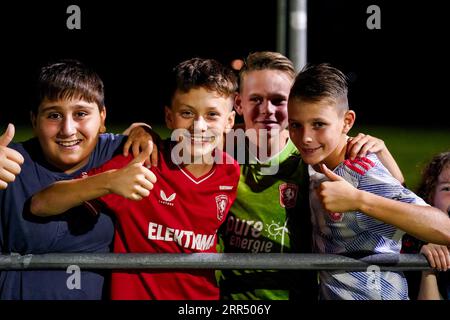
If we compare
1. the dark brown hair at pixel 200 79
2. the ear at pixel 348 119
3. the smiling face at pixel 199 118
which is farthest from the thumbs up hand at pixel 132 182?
the ear at pixel 348 119

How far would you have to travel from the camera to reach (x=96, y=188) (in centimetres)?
176

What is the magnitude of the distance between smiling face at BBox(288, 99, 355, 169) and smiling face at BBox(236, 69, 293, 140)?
23 cm

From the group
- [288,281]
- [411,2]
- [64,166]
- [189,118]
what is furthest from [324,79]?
[411,2]

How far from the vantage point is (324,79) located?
6.88 ft

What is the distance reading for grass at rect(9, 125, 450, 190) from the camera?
476 inches

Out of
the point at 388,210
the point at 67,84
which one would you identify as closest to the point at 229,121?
the point at 67,84

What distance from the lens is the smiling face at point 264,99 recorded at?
90.8 inches

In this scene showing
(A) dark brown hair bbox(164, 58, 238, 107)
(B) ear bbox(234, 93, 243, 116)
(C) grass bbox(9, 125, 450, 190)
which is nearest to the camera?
(A) dark brown hair bbox(164, 58, 238, 107)

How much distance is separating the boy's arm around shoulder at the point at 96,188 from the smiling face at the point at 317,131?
1.65ft

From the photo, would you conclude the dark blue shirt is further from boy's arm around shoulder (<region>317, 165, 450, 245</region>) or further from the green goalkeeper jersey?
boy's arm around shoulder (<region>317, 165, 450, 245</region>)

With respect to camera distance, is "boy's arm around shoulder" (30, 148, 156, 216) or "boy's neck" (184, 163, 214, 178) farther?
"boy's neck" (184, 163, 214, 178)

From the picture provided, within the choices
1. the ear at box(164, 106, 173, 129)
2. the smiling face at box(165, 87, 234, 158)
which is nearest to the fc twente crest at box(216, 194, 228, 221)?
the smiling face at box(165, 87, 234, 158)

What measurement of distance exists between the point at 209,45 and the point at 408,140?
30.7ft

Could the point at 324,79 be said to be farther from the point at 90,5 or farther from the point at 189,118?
the point at 90,5
